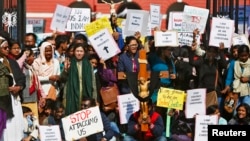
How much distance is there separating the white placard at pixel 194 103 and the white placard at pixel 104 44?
1.21 m

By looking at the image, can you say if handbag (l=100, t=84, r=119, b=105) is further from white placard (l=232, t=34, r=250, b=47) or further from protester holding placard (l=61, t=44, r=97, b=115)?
white placard (l=232, t=34, r=250, b=47)

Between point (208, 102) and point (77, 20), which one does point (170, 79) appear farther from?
point (77, 20)

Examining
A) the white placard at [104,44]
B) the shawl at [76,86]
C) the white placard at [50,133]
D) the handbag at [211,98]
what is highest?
the white placard at [104,44]

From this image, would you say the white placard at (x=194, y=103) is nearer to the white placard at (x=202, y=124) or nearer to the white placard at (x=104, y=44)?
the white placard at (x=202, y=124)

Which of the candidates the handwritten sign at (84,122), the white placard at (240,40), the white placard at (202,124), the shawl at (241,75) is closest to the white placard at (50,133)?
the handwritten sign at (84,122)

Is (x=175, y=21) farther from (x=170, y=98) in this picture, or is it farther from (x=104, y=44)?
(x=170, y=98)

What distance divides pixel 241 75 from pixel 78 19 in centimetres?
291

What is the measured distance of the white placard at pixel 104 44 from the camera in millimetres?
14430

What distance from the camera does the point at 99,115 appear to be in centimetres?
1342

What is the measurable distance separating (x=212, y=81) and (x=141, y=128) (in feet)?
5.91

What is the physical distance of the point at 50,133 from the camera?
13.3m

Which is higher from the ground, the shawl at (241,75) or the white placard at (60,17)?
the white placard at (60,17)

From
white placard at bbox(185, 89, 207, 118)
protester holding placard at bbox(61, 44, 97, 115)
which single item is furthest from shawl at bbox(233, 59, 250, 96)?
protester holding placard at bbox(61, 44, 97, 115)

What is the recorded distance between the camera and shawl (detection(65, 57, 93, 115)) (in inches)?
544
